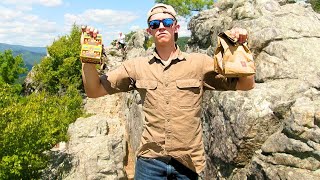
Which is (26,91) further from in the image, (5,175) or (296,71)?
(296,71)

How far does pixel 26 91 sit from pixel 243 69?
49.1m

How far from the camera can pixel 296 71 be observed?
394 inches

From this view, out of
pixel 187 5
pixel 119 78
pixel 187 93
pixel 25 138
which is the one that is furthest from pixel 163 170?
pixel 187 5

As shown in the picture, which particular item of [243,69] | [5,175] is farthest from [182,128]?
[5,175]

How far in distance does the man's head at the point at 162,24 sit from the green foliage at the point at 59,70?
125ft

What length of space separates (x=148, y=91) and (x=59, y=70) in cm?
4069

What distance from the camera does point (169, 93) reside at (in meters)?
4.08

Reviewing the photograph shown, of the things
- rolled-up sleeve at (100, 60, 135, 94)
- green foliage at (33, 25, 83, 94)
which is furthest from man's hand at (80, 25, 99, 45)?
green foliage at (33, 25, 83, 94)

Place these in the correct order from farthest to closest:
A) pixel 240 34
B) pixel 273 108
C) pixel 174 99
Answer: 1. pixel 273 108
2. pixel 174 99
3. pixel 240 34

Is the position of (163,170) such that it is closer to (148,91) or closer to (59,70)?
(148,91)

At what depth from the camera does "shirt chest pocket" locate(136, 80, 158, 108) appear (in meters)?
4.11

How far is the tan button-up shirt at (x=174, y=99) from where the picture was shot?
401 centimetres

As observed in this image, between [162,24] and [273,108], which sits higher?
[162,24]

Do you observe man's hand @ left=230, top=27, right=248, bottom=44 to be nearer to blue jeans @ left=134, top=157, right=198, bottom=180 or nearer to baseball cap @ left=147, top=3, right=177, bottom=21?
baseball cap @ left=147, top=3, right=177, bottom=21
